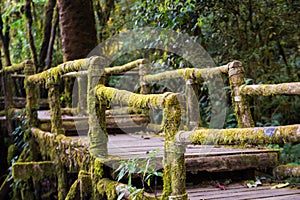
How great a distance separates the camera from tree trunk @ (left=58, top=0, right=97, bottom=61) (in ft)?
23.6

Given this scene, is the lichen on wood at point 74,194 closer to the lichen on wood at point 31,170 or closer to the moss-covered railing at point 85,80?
the lichen on wood at point 31,170

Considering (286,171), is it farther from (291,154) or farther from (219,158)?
(291,154)

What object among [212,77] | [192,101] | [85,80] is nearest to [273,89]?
[212,77]

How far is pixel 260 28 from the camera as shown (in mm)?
7609

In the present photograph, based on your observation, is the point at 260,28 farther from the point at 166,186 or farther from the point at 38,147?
the point at 166,186

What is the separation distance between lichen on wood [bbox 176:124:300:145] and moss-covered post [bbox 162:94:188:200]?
0.07m

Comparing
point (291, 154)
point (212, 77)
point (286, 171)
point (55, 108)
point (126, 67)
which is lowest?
point (291, 154)

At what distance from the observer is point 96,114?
384cm

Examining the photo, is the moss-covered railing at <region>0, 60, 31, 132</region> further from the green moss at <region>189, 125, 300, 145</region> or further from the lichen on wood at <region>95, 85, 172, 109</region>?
the green moss at <region>189, 125, 300, 145</region>

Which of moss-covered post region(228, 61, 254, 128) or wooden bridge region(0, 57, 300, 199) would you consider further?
moss-covered post region(228, 61, 254, 128)

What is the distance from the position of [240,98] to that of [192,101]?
2.67ft

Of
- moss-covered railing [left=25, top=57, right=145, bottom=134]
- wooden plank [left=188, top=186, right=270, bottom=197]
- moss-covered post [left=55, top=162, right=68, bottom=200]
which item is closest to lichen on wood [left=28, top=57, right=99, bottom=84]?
moss-covered railing [left=25, top=57, right=145, bottom=134]

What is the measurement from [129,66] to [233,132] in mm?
4454

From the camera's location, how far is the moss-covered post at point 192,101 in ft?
16.4
